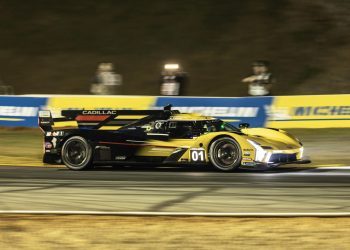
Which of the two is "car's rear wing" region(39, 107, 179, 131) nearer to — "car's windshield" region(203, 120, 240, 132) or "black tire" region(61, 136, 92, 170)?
"black tire" region(61, 136, 92, 170)

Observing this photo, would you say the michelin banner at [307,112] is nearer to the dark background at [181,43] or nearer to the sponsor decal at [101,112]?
the sponsor decal at [101,112]

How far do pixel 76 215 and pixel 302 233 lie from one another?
2.30 m

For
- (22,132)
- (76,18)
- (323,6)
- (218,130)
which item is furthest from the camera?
(76,18)

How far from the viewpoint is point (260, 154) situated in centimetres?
1072

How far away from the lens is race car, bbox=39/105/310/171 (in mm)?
10836

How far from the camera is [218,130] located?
11.1 meters

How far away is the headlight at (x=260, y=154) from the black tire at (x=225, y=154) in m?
0.25

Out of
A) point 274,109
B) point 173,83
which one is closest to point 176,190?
point 274,109

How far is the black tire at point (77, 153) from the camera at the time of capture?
11492 millimetres

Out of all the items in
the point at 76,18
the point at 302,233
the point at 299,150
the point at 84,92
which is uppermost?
the point at 76,18

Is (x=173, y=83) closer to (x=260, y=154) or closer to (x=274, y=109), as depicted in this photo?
(x=274, y=109)

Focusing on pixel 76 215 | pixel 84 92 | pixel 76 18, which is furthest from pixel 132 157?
pixel 76 18

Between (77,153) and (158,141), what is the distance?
4.74ft

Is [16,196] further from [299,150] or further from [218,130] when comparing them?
[299,150]
